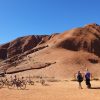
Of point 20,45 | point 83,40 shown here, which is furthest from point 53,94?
point 20,45

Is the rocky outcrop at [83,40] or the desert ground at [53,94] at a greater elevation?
the rocky outcrop at [83,40]

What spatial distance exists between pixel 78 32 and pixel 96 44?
8.12 m

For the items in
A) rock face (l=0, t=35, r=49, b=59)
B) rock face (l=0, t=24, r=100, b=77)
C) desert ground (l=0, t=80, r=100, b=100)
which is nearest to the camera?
desert ground (l=0, t=80, r=100, b=100)

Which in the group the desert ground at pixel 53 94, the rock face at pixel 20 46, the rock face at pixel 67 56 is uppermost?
the rock face at pixel 20 46

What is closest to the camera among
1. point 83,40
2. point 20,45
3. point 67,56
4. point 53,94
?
point 53,94

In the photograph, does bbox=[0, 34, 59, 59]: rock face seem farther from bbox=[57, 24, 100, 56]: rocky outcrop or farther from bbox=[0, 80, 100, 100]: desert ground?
bbox=[0, 80, 100, 100]: desert ground

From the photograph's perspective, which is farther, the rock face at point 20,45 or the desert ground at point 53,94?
the rock face at point 20,45

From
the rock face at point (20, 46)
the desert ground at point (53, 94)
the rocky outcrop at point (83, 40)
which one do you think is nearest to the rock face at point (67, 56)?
the rocky outcrop at point (83, 40)

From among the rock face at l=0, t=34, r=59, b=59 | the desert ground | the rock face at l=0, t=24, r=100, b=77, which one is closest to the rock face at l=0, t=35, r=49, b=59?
the rock face at l=0, t=34, r=59, b=59

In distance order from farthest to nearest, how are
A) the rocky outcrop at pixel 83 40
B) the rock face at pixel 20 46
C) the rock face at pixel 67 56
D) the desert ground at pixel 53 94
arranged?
1. the rock face at pixel 20 46
2. the rocky outcrop at pixel 83 40
3. the rock face at pixel 67 56
4. the desert ground at pixel 53 94

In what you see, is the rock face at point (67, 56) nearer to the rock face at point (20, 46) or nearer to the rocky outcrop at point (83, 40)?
the rocky outcrop at point (83, 40)

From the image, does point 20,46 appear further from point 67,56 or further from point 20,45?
point 67,56

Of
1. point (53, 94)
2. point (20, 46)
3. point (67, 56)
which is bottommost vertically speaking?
point (53, 94)

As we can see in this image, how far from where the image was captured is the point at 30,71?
73438 millimetres
